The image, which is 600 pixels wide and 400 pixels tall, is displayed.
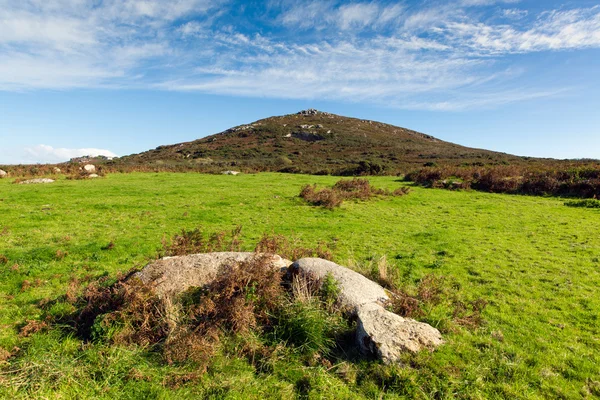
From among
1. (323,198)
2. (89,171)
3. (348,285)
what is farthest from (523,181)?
(89,171)

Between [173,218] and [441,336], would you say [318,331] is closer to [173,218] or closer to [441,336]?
[441,336]

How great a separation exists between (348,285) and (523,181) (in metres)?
32.8

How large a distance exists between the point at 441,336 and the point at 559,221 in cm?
1783

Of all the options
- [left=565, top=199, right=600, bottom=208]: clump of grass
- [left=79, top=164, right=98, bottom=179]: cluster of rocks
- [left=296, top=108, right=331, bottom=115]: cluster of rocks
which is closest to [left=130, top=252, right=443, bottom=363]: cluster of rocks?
[left=565, top=199, right=600, bottom=208]: clump of grass

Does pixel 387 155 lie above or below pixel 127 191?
above

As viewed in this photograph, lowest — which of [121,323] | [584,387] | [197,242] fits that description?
[584,387]

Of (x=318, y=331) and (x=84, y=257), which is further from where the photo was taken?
(x=84, y=257)

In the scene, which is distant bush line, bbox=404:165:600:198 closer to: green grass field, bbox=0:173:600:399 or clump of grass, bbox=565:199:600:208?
clump of grass, bbox=565:199:600:208

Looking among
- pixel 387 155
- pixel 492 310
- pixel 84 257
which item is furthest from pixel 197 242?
pixel 387 155

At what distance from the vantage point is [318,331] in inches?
257

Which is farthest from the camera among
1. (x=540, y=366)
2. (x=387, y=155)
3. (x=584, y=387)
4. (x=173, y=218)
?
(x=387, y=155)

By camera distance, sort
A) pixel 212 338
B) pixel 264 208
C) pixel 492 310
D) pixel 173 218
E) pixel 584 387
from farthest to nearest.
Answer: pixel 264 208
pixel 173 218
pixel 492 310
pixel 212 338
pixel 584 387

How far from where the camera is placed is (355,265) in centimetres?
1066

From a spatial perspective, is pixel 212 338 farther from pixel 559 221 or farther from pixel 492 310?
pixel 559 221
